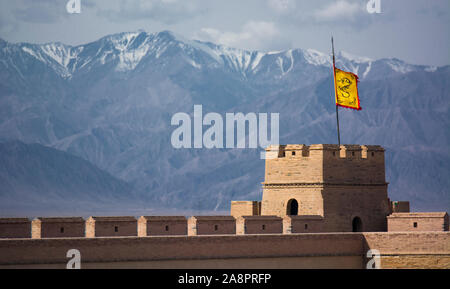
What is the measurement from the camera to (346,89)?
2162 inches

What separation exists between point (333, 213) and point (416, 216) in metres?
4.29

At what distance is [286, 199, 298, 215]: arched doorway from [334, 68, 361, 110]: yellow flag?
6861 millimetres

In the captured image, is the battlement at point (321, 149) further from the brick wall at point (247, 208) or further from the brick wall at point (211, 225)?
the brick wall at point (211, 225)

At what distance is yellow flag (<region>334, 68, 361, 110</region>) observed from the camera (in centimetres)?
5409

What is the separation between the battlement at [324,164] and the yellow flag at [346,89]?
3954mm

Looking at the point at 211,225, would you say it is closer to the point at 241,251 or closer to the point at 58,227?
the point at 241,251

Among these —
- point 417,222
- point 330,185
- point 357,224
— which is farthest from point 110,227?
point 417,222

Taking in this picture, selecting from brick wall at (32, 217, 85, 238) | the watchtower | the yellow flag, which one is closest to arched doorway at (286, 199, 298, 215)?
the watchtower

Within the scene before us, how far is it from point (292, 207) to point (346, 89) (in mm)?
8437
